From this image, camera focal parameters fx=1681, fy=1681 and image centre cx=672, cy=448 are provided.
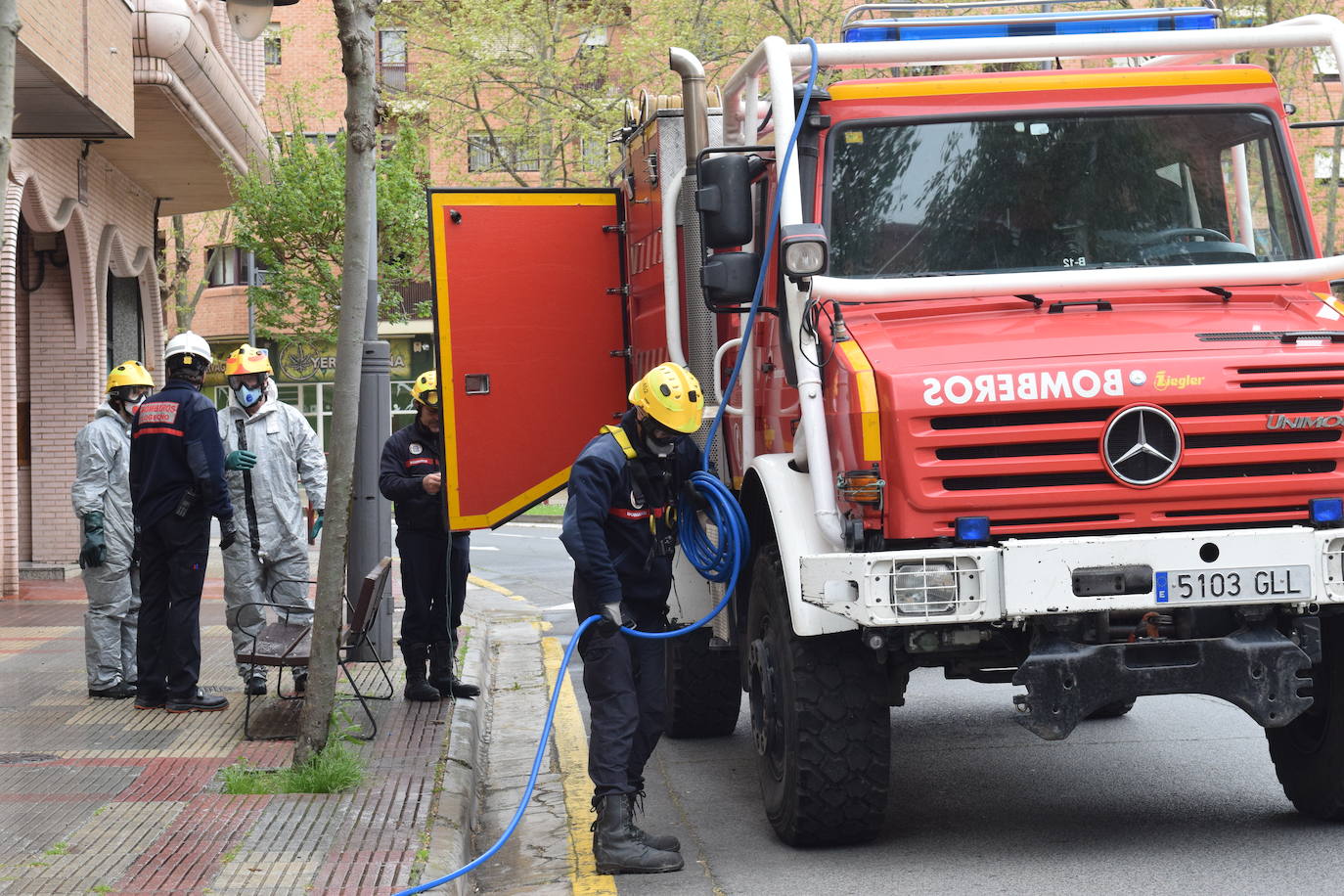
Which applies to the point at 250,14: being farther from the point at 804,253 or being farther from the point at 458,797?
the point at 458,797

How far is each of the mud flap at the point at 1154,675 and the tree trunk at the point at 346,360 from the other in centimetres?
297

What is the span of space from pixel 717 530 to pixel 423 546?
9.99ft

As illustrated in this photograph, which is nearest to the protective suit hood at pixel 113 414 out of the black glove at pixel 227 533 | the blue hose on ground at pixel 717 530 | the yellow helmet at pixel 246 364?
the yellow helmet at pixel 246 364

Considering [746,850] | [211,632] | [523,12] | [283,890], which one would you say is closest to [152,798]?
[283,890]

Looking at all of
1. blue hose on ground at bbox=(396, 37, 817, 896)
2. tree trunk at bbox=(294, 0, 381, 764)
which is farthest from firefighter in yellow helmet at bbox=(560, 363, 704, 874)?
tree trunk at bbox=(294, 0, 381, 764)

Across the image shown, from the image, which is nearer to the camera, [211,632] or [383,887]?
[383,887]

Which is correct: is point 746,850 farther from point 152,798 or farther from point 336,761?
point 152,798

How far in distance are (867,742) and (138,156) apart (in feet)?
47.2

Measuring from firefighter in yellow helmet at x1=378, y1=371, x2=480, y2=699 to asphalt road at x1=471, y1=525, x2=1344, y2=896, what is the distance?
4.80 ft

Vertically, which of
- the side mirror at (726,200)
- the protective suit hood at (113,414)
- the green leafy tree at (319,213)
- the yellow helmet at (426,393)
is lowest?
the protective suit hood at (113,414)

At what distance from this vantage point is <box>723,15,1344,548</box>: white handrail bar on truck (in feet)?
20.0

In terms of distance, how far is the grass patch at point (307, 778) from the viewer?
6738mm

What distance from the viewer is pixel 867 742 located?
6.00m

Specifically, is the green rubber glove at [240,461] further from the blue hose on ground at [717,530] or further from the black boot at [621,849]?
the black boot at [621,849]
